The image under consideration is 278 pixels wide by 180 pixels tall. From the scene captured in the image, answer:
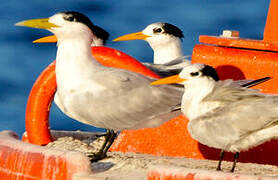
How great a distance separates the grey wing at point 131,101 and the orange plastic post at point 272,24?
2.31 m

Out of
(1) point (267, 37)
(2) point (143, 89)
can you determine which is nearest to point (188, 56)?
(1) point (267, 37)

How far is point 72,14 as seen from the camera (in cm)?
988

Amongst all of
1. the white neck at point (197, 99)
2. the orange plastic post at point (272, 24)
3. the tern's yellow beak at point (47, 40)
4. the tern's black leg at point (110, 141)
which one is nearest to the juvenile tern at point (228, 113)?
the white neck at point (197, 99)

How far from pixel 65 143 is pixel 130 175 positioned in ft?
8.63

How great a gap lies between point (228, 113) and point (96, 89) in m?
1.71

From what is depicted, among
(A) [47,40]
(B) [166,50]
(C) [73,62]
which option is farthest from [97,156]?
(B) [166,50]

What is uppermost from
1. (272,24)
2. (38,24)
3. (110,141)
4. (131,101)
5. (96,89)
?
(38,24)

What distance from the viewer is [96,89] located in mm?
9594

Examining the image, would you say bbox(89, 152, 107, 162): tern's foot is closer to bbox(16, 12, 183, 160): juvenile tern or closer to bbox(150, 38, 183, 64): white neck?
bbox(16, 12, 183, 160): juvenile tern

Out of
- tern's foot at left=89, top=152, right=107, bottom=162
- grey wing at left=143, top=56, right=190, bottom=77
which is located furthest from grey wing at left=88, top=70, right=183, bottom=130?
grey wing at left=143, top=56, right=190, bottom=77

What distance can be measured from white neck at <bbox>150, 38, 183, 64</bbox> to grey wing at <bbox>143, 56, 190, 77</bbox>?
110 centimetres

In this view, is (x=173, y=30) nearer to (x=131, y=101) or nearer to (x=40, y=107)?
(x=40, y=107)

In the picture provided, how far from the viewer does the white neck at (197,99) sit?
8.76m

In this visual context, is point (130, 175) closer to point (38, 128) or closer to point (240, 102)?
point (240, 102)
